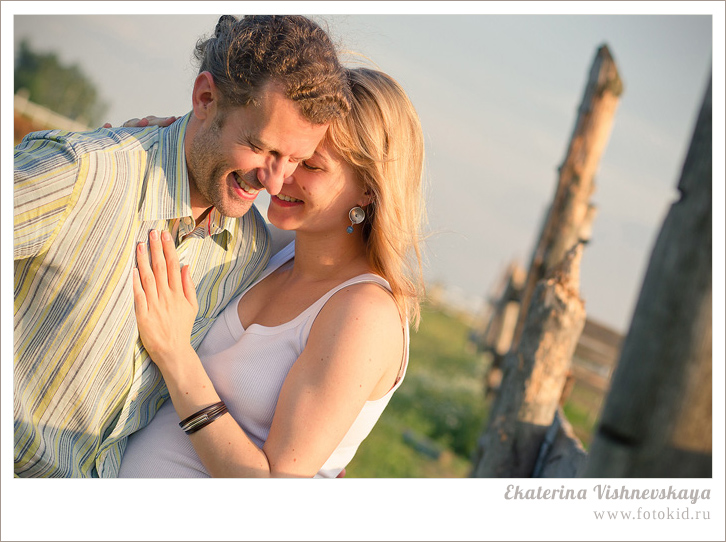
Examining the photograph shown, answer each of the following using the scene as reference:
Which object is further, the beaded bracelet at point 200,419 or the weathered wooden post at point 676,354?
the beaded bracelet at point 200,419

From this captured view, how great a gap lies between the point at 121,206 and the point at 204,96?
0.56 meters

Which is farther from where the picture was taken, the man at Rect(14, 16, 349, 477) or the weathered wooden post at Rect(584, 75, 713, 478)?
the man at Rect(14, 16, 349, 477)

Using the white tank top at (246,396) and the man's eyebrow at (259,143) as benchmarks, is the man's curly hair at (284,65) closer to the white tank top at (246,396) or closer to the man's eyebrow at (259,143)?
the man's eyebrow at (259,143)

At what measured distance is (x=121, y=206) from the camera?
2236 millimetres

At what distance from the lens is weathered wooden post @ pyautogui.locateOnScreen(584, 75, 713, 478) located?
1327mm

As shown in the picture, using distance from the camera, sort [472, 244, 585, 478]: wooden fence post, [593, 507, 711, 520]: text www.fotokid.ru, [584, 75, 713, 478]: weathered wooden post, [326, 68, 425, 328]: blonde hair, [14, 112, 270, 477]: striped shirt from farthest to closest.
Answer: [472, 244, 585, 478]: wooden fence post < [326, 68, 425, 328]: blonde hair < [14, 112, 270, 477]: striped shirt < [593, 507, 711, 520]: text www.fotokid.ru < [584, 75, 713, 478]: weathered wooden post

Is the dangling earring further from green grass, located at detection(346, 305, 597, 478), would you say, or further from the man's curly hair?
green grass, located at detection(346, 305, 597, 478)

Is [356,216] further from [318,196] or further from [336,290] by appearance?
[336,290]

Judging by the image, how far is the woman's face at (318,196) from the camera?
2.51 metres

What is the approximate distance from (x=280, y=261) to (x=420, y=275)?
708 millimetres

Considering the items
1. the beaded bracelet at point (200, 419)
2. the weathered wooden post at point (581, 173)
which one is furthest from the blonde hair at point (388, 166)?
the weathered wooden post at point (581, 173)

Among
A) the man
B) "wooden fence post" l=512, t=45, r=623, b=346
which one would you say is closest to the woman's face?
the man

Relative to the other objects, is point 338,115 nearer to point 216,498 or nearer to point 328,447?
point 328,447

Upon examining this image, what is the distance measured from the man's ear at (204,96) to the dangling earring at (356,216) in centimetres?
68
